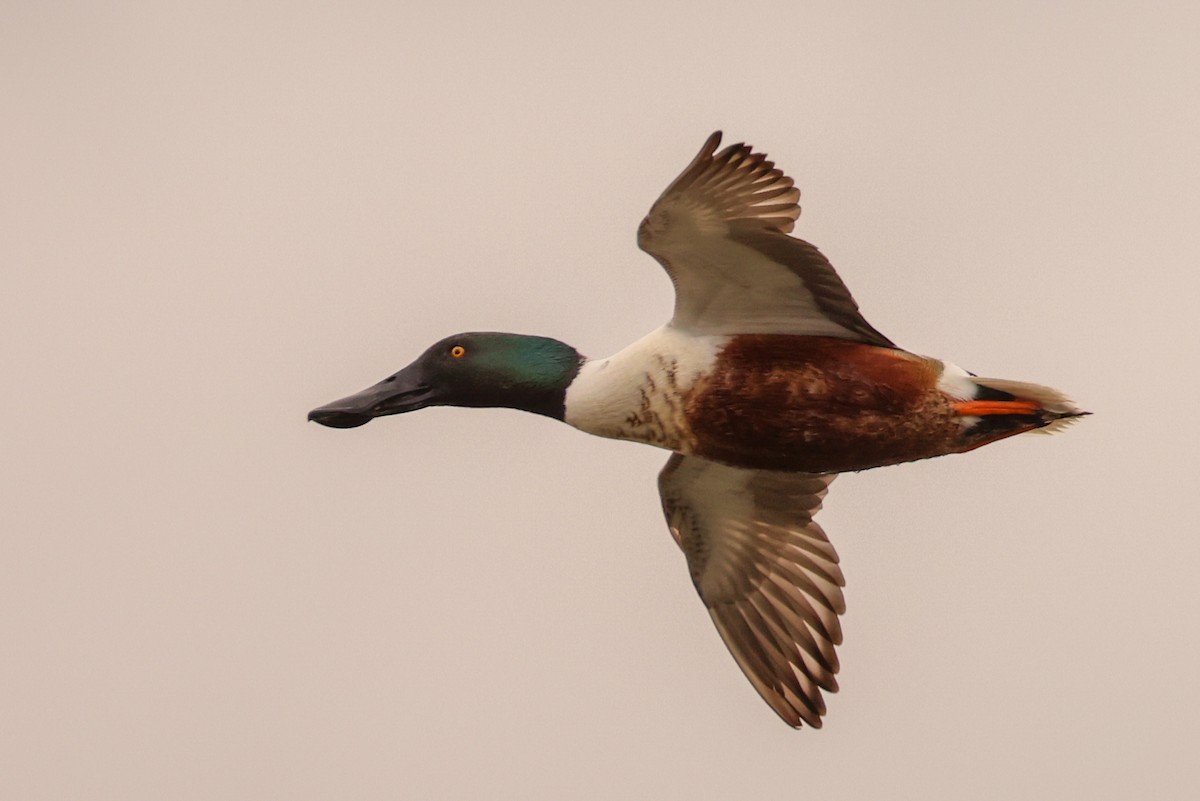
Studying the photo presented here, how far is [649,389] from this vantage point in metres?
7.84

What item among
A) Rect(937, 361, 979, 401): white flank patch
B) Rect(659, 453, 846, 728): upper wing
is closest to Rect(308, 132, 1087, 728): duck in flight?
Rect(937, 361, 979, 401): white flank patch

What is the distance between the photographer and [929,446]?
775 cm

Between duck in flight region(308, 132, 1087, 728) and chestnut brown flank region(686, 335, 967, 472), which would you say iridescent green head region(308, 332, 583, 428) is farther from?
chestnut brown flank region(686, 335, 967, 472)

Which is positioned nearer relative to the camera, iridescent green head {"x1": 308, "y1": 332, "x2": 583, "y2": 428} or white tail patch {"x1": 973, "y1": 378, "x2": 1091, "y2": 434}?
white tail patch {"x1": 973, "y1": 378, "x2": 1091, "y2": 434}

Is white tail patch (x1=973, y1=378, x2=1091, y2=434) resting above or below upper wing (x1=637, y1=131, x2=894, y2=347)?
below

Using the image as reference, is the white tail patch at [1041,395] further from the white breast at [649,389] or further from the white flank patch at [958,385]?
the white breast at [649,389]

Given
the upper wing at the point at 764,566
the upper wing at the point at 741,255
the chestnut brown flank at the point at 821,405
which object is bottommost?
the upper wing at the point at 764,566

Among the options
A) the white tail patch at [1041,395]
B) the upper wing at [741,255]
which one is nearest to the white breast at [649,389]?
the upper wing at [741,255]

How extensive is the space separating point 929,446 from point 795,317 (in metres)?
0.77

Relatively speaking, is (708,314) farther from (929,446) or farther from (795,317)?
(929,446)

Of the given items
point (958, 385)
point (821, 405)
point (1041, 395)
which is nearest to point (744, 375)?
point (821, 405)

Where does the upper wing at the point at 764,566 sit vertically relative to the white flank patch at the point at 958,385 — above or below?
below

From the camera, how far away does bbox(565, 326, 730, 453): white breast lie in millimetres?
7801

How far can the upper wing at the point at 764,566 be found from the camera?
8.54 m
